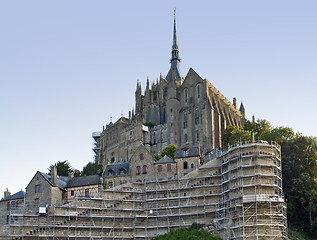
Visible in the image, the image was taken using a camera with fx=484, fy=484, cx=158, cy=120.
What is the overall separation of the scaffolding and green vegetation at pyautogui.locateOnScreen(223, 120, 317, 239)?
11.5 ft

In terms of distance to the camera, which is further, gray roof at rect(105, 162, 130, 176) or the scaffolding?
gray roof at rect(105, 162, 130, 176)

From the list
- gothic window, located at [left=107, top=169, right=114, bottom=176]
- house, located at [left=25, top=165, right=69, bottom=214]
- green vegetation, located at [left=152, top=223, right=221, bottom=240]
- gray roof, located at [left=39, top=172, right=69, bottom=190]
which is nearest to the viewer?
green vegetation, located at [left=152, top=223, right=221, bottom=240]

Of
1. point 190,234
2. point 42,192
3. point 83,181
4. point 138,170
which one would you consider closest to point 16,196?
point 42,192

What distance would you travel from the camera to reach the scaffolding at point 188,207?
49.0 m

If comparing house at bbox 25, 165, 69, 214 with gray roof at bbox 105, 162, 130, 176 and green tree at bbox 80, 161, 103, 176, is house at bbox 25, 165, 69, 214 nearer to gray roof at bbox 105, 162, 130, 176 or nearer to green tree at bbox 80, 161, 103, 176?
gray roof at bbox 105, 162, 130, 176

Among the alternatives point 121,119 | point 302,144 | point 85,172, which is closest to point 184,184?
point 302,144

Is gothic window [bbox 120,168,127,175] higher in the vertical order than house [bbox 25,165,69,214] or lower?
higher

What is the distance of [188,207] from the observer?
2144 inches

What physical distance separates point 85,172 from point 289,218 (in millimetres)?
33878

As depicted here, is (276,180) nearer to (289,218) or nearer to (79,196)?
(289,218)

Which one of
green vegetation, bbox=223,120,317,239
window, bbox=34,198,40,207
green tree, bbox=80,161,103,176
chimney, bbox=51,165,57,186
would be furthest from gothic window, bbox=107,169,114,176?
green vegetation, bbox=223,120,317,239

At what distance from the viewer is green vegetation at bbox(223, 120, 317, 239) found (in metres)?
53.3

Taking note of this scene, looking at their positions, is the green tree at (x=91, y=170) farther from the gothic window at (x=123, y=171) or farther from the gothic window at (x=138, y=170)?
the gothic window at (x=138, y=170)

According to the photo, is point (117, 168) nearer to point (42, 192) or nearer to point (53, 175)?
point (53, 175)
